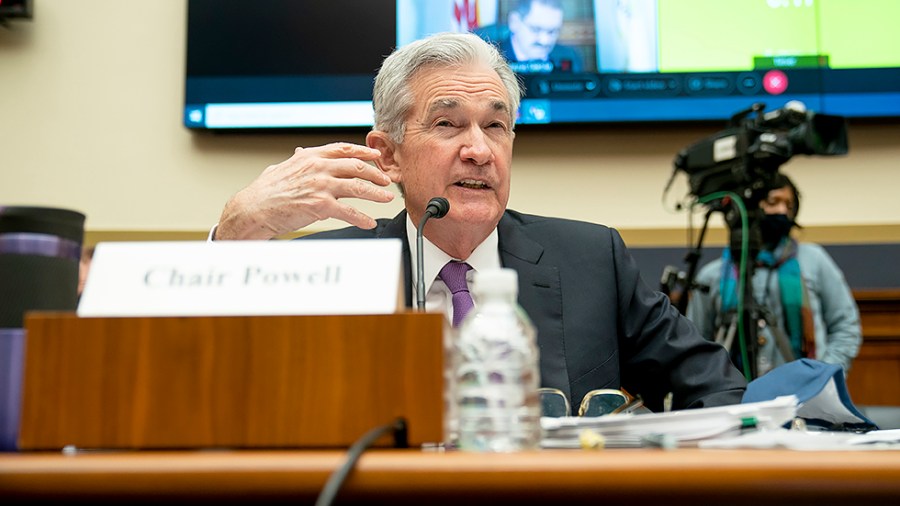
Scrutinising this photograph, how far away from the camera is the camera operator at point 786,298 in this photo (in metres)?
2.46

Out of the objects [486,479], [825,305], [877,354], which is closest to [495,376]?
[486,479]

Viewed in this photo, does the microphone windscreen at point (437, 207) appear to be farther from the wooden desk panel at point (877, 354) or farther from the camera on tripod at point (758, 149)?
the wooden desk panel at point (877, 354)

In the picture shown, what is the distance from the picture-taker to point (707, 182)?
2426 mm

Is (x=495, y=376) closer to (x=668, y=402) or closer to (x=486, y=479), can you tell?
(x=486, y=479)

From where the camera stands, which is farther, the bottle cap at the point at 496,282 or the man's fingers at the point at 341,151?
the man's fingers at the point at 341,151

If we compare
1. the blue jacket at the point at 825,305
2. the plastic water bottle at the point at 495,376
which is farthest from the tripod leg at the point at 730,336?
the plastic water bottle at the point at 495,376

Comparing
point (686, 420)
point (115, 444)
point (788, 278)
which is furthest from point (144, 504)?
point (788, 278)

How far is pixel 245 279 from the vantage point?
697mm

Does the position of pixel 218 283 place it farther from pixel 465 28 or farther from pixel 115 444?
pixel 465 28

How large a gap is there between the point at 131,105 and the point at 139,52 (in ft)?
0.60

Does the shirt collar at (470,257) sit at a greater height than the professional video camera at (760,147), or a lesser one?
lesser

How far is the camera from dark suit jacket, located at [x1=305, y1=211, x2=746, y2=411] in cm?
146

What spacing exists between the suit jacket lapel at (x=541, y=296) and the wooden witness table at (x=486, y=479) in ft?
2.97

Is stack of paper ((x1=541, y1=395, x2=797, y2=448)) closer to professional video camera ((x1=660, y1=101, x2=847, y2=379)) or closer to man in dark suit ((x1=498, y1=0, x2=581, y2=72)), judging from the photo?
professional video camera ((x1=660, y1=101, x2=847, y2=379))
